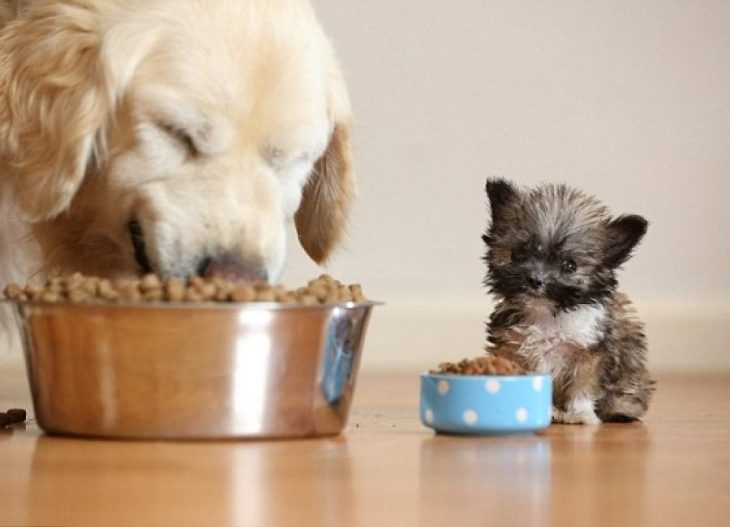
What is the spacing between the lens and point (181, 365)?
6.28 ft

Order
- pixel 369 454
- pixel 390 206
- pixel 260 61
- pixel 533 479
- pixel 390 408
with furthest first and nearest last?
pixel 390 206 → pixel 390 408 → pixel 260 61 → pixel 369 454 → pixel 533 479

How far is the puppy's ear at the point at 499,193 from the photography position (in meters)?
2.40

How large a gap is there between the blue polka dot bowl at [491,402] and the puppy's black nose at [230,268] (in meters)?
0.30

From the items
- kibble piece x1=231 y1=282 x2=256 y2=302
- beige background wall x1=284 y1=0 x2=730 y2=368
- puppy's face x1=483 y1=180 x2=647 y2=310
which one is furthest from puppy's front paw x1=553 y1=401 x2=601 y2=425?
beige background wall x1=284 y1=0 x2=730 y2=368

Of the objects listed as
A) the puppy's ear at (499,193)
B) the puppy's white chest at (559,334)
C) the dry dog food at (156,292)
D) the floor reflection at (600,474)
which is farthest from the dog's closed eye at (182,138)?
the floor reflection at (600,474)

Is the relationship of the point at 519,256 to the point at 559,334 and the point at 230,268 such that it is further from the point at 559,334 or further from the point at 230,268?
the point at 230,268

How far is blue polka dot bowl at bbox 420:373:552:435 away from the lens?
6.88 ft

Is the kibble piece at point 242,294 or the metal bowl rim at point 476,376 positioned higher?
the kibble piece at point 242,294

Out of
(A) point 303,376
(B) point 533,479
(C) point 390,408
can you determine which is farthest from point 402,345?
(B) point 533,479

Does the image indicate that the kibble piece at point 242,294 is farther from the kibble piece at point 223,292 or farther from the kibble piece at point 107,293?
the kibble piece at point 107,293

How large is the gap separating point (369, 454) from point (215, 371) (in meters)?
0.23

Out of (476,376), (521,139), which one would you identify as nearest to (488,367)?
(476,376)

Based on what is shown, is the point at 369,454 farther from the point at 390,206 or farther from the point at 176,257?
the point at 390,206

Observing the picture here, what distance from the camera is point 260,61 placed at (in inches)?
91.7
